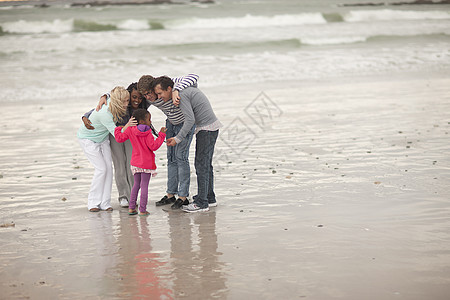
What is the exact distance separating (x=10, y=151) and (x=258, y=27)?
30.3m

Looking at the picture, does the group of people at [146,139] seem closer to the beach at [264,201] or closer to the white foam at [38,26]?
the beach at [264,201]

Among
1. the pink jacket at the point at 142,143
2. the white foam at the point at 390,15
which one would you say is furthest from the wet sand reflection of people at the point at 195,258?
the white foam at the point at 390,15

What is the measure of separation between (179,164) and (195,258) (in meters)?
1.71

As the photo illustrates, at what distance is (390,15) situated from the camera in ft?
143

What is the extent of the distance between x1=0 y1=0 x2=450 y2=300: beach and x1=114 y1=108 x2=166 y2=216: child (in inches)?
9.8

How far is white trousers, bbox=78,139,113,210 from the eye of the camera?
235 inches

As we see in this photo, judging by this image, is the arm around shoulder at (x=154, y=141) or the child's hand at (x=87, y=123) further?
the child's hand at (x=87, y=123)

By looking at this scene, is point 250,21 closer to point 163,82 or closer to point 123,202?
point 123,202

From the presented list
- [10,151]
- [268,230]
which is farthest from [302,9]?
[268,230]

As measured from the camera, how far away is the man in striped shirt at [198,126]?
559 cm

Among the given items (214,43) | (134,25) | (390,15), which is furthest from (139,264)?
(390,15)

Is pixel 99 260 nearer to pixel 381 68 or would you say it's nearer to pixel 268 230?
pixel 268 230

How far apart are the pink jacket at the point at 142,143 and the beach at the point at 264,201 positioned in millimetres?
547

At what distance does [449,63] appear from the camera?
20.9 meters
